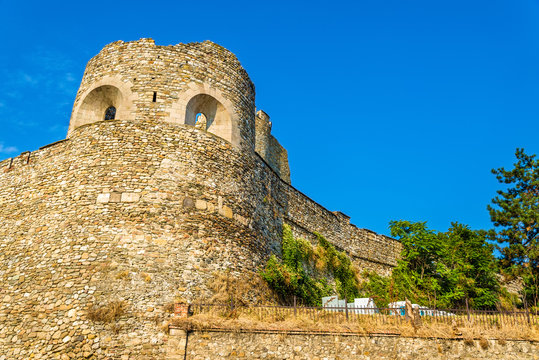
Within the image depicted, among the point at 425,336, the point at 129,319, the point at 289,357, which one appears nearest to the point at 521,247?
the point at 425,336

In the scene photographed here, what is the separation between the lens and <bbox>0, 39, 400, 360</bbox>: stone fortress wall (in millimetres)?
12797

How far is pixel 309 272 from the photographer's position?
67.6ft

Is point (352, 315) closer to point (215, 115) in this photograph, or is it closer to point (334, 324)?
point (334, 324)

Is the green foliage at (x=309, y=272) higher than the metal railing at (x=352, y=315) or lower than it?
higher

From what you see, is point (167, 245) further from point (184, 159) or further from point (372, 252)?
point (372, 252)

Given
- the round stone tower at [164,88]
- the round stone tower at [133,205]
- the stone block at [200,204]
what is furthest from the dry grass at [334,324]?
the round stone tower at [164,88]

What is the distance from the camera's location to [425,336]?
13773 mm

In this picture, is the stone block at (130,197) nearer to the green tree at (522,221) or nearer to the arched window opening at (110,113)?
the arched window opening at (110,113)

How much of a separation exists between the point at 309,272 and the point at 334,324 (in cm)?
702

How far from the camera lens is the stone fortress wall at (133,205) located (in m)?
12.8

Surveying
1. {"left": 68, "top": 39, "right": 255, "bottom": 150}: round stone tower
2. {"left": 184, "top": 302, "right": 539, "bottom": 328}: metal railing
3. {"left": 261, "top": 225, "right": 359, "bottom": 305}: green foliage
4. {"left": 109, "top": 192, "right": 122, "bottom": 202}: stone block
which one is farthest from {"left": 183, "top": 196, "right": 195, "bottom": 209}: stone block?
{"left": 261, "top": 225, "right": 359, "bottom": 305}: green foliage

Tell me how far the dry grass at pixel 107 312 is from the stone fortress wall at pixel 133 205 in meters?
0.18

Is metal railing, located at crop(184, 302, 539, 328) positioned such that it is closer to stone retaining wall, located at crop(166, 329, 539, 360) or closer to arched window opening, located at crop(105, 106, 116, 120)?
stone retaining wall, located at crop(166, 329, 539, 360)

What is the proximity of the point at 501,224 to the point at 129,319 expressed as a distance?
2018cm
